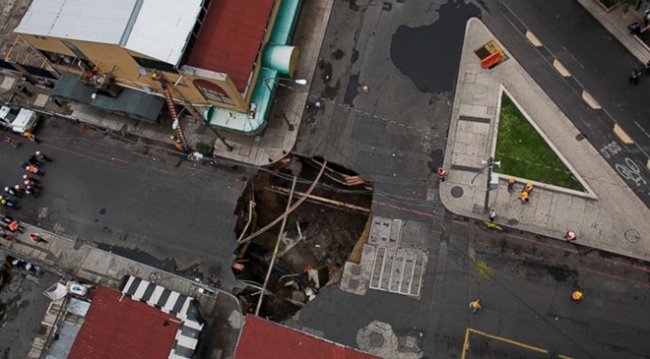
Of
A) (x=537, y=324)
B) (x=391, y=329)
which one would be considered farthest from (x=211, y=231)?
(x=537, y=324)

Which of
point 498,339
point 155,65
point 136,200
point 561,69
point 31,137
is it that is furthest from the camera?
point 31,137

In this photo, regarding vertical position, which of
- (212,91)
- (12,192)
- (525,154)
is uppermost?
(525,154)

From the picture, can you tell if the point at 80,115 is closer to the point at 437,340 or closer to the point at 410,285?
the point at 410,285

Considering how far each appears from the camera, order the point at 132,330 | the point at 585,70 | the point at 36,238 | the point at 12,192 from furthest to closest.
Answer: the point at 12,192 → the point at 36,238 → the point at 585,70 → the point at 132,330

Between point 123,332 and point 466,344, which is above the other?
point 466,344

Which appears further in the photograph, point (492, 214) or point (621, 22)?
point (621, 22)

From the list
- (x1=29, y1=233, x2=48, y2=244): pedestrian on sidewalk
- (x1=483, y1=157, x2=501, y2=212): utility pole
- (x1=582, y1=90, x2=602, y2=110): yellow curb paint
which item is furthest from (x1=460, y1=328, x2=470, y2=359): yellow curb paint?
(x1=29, y1=233, x2=48, y2=244): pedestrian on sidewalk

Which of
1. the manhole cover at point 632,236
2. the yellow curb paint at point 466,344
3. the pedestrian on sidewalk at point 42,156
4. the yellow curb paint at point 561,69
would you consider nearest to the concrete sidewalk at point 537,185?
the manhole cover at point 632,236

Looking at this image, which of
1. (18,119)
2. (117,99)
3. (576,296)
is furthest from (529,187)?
(18,119)

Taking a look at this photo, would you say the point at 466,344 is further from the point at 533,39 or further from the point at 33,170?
the point at 33,170
